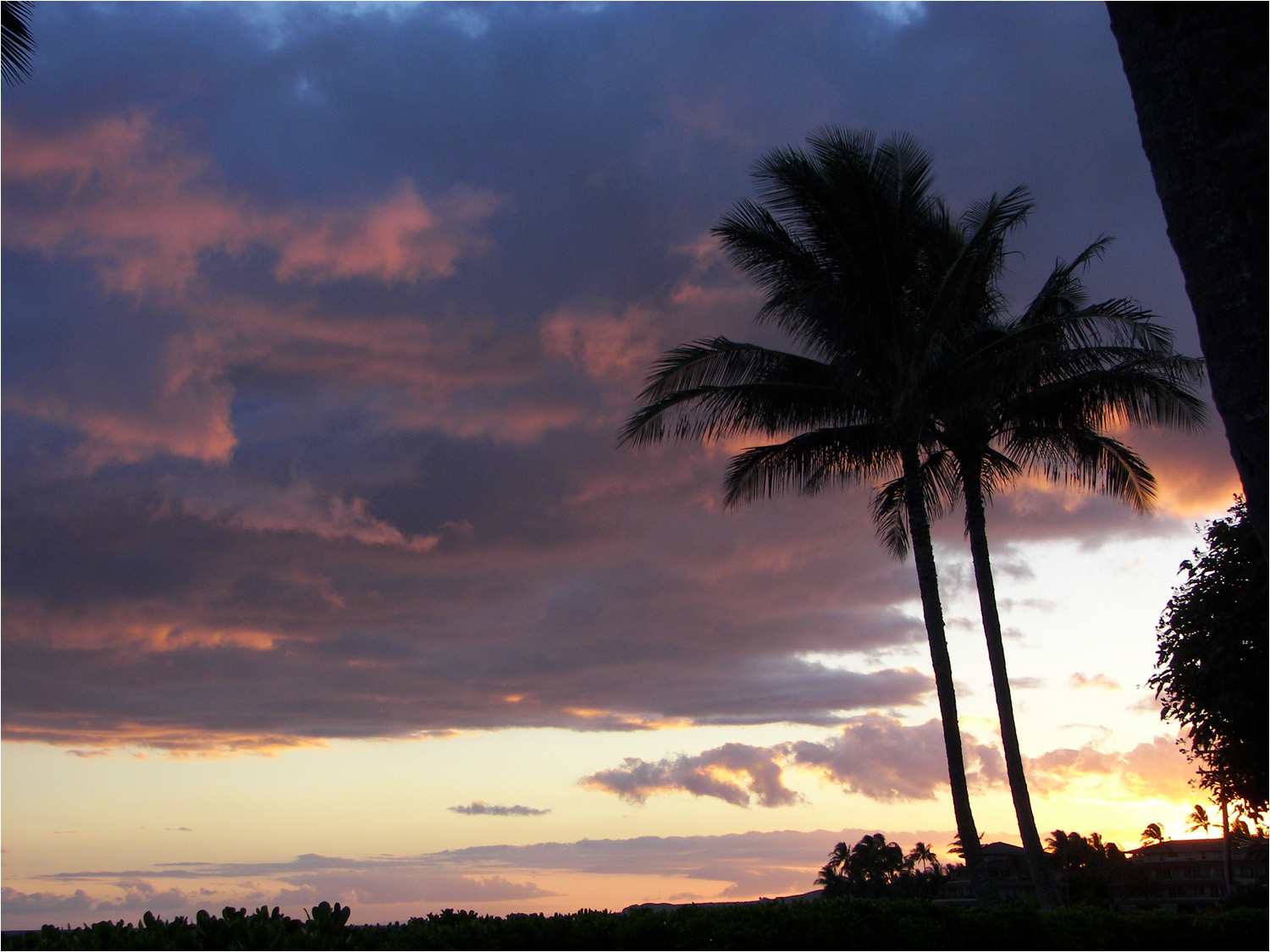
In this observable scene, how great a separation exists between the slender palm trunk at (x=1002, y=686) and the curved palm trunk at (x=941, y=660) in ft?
5.01

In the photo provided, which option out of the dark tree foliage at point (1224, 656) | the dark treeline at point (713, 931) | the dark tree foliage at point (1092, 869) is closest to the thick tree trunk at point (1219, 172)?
the dark treeline at point (713, 931)

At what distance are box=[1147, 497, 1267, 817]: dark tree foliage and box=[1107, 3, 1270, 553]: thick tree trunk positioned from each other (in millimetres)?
12746

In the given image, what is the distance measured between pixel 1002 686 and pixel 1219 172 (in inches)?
621

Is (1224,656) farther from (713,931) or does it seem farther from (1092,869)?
(1092,869)

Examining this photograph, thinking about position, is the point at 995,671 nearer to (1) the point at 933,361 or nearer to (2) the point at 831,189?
(1) the point at 933,361

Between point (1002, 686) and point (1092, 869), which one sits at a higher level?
point (1002, 686)

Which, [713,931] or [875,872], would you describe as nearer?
[713,931]

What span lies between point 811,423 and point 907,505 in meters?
2.45

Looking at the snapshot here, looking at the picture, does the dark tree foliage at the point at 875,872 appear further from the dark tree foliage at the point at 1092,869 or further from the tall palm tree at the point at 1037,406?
the tall palm tree at the point at 1037,406

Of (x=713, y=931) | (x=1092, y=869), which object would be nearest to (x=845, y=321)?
(x=713, y=931)

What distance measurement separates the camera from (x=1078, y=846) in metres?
81.0

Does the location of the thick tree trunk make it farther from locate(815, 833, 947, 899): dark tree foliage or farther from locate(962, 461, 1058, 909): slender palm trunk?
locate(815, 833, 947, 899): dark tree foliage

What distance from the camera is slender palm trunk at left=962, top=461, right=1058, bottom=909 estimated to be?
18203 millimetres

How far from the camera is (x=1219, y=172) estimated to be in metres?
5.01
